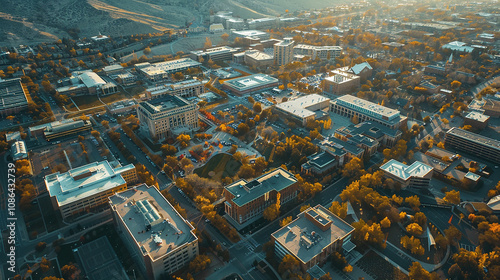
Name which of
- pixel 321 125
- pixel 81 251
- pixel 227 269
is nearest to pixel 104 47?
pixel 321 125

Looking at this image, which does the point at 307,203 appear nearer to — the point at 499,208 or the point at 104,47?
the point at 499,208

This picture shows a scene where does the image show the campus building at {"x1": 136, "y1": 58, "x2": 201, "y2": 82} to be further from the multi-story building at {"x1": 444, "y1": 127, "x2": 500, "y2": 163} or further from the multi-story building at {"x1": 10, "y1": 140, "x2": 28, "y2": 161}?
the multi-story building at {"x1": 444, "y1": 127, "x2": 500, "y2": 163}

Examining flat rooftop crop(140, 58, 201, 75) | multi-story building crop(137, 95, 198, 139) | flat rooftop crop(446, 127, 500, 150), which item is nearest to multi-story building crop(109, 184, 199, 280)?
multi-story building crop(137, 95, 198, 139)

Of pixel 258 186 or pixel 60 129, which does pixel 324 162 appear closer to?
pixel 258 186

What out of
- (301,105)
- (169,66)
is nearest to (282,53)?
(169,66)

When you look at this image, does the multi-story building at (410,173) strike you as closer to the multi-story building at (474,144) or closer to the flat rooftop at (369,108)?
the multi-story building at (474,144)
